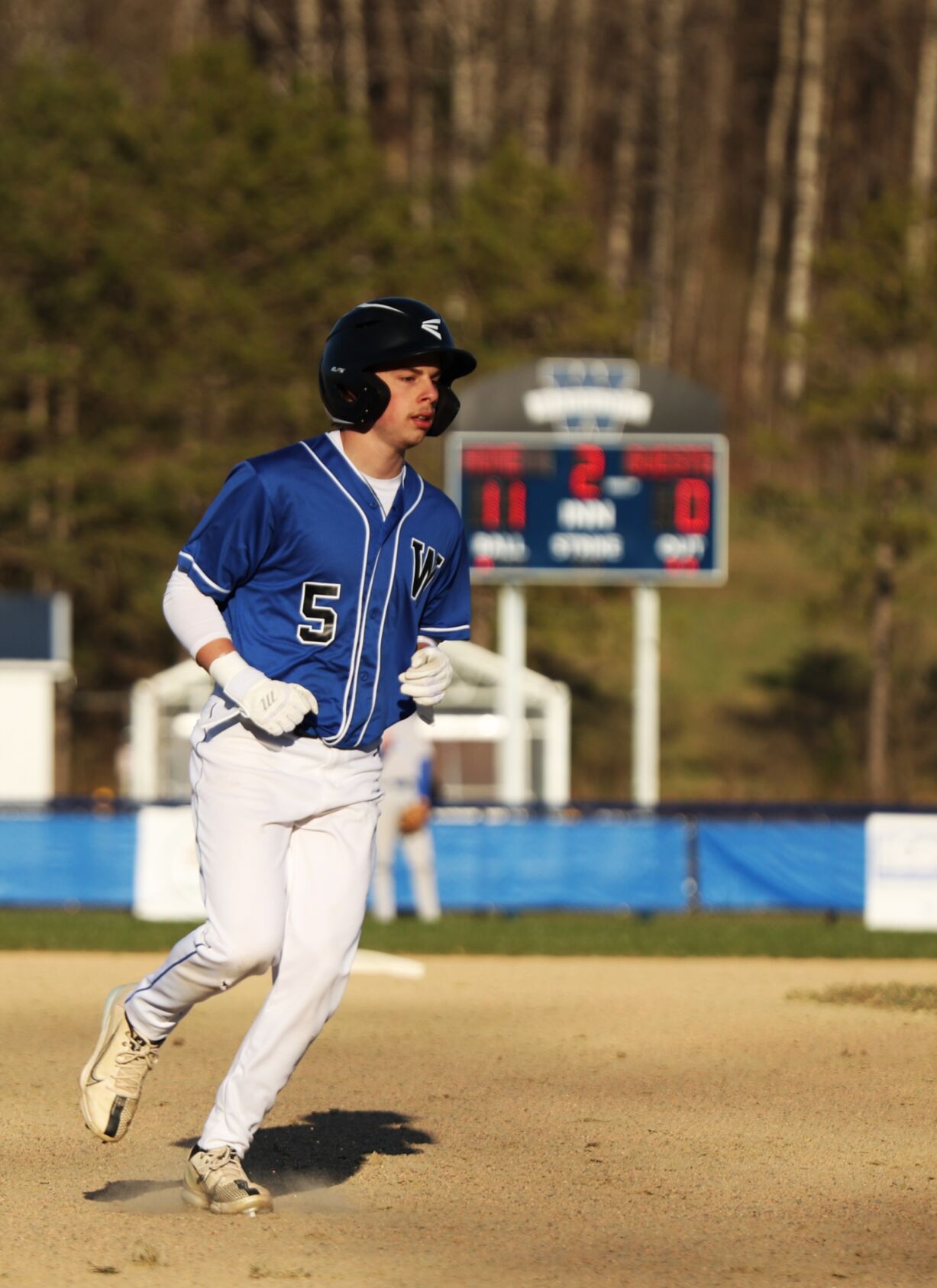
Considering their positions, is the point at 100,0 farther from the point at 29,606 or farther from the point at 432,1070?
the point at 432,1070

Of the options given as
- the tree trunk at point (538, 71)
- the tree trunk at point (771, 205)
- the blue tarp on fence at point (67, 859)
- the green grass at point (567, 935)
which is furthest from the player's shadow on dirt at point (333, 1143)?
the tree trunk at point (771, 205)

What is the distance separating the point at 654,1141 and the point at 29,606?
840 inches

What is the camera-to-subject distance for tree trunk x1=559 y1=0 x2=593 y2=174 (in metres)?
49.2

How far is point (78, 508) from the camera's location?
111ft

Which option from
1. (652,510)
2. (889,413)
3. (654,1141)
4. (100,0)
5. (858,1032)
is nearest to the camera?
(654,1141)

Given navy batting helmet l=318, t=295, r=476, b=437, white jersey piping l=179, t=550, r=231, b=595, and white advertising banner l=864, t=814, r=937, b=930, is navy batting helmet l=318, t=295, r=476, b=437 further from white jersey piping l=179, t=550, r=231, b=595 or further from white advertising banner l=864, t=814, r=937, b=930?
white advertising banner l=864, t=814, r=937, b=930

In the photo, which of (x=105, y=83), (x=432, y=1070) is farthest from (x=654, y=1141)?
(x=105, y=83)

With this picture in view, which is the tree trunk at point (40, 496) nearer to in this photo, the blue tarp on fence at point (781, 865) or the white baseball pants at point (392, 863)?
the white baseball pants at point (392, 863)

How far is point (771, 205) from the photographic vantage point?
53438 millimetres

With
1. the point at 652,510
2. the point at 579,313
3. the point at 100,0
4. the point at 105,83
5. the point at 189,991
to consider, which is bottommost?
the point at 189,991

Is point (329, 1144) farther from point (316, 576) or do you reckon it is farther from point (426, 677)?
point (316, 576)

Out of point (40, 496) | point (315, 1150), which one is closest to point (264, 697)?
point (315, 1150)

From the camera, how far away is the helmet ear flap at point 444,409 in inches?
225

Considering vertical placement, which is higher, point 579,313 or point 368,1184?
point 579,313
